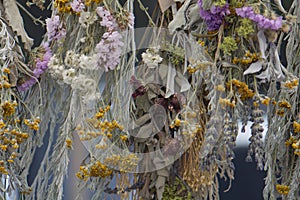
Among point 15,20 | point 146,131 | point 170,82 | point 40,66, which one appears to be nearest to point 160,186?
point 146,131

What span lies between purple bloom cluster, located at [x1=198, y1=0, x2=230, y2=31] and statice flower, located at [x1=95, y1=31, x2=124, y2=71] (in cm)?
23

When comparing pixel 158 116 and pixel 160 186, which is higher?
pixel 158 116

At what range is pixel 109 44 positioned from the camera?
1465 millimetres

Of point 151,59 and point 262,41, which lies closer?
point 262,41

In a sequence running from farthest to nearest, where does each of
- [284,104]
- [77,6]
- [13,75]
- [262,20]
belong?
[13,75] → [77,6] → [284,104] → [262,20]

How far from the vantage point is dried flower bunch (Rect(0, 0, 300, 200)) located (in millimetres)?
1392

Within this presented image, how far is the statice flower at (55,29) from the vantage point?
1575 mm

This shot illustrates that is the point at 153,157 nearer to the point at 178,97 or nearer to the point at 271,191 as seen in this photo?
the point at 178,97

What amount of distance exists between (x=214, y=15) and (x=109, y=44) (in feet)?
0.95

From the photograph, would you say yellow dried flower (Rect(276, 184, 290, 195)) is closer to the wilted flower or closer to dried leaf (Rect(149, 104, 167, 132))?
dried leaf (Rect(149, 104, 167, 132))

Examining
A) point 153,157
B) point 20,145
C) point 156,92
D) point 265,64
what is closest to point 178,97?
point 156,92

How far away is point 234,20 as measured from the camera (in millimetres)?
1431

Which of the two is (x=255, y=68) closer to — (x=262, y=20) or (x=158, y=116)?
(x=262, y=20)

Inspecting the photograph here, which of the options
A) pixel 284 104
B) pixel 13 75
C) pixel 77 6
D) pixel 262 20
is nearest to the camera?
pixel 262 20
